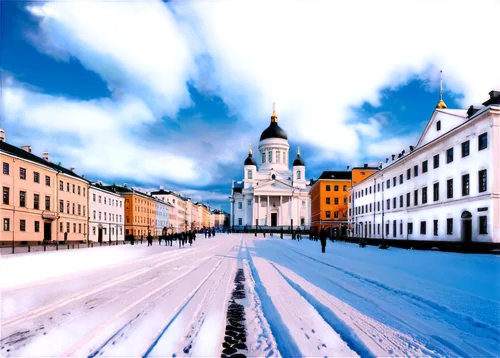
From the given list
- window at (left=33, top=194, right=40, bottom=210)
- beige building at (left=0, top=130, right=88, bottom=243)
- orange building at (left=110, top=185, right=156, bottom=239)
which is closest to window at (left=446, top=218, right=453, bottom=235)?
beige building at (left=0, top=130, right=88, bottom=243)

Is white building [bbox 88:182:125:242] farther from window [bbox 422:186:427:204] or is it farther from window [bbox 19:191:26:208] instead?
window [bbox 422:186:427:204]

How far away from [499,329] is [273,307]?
164 inches

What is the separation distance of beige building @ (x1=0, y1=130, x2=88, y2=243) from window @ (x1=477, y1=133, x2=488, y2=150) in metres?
39.9

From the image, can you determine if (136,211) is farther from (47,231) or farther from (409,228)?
(409,228)

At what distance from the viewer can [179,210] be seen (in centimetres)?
13538

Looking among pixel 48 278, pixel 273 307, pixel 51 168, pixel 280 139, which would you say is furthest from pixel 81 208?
pixel 280 139

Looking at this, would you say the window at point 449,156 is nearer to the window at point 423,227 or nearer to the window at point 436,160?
the window at point 436,160

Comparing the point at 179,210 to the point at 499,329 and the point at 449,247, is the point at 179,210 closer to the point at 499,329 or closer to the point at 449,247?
the point at 449,247

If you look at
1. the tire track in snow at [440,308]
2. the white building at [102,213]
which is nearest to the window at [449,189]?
the tire track in snow at [440,308]

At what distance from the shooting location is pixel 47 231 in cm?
4353

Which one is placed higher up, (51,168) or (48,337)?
(51,168)

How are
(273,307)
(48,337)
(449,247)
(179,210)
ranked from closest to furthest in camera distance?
(48,337)
(273,307)
(449,247)
(179,210)

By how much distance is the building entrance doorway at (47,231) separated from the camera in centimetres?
4284

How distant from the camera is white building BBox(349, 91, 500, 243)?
25.4 m
